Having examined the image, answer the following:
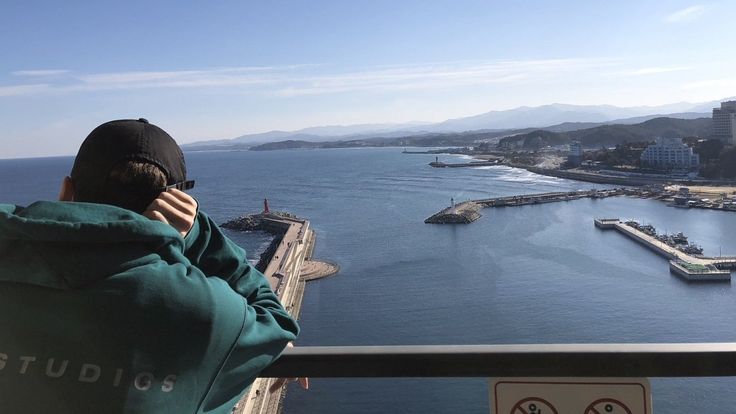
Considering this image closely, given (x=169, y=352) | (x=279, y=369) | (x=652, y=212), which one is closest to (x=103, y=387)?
(x=169, y=352)

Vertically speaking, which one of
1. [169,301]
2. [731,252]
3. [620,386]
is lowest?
[731,252]

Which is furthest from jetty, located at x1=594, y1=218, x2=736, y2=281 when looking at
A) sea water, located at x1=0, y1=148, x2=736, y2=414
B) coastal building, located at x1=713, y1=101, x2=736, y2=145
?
coastal building, located at x1=713, y1=101, x2=736, y2=145

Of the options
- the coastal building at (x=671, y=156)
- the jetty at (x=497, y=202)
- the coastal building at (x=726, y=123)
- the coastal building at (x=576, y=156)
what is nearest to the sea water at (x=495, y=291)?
the jetty at (x=497, y=202)

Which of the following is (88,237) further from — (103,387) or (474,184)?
(474,184)

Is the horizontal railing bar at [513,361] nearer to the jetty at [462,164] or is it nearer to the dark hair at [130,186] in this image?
the dark hair at [130,186]

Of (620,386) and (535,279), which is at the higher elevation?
(620,386)

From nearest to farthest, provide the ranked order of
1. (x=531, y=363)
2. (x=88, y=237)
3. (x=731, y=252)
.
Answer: (x=88, y=237)
(x=531, y=363)
(x=731, y=252)

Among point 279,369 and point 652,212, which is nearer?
point 279,369
